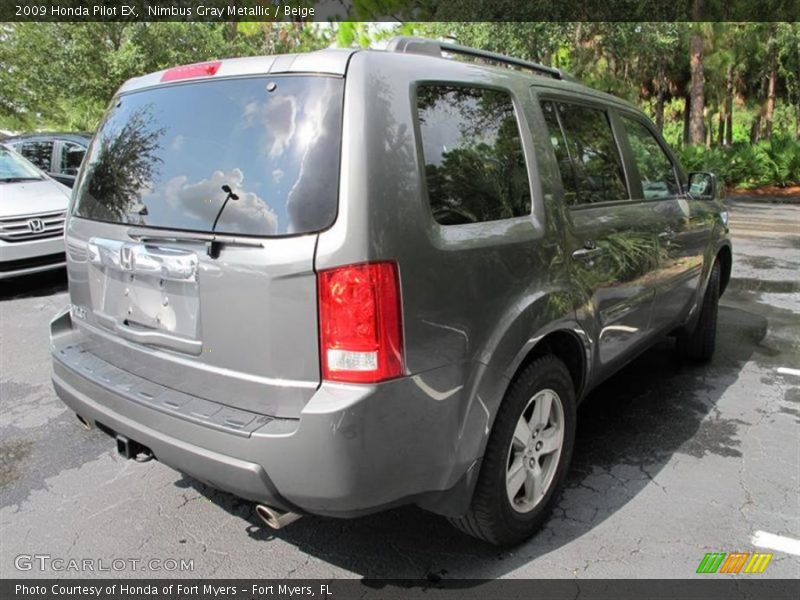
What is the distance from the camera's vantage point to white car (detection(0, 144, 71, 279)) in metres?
6.98

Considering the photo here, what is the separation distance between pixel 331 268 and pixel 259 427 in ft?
1.93

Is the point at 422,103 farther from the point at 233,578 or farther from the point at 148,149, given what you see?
the point at 233,578

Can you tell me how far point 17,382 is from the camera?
15.6ft

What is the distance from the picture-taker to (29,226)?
7109mm

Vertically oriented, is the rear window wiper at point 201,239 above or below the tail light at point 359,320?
above

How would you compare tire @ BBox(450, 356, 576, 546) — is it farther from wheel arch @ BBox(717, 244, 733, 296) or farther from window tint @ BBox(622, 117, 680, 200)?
wheel arch @ BBox(717, 244, 733, 296)

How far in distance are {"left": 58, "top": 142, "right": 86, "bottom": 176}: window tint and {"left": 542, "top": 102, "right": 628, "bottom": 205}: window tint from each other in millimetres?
9246

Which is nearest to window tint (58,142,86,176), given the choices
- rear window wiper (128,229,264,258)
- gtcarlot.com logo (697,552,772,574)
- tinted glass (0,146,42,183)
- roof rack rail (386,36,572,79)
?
tinted glass (0,146,42,183)

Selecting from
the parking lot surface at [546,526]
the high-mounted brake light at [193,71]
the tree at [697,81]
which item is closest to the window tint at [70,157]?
the parking lot surface at [546,526]

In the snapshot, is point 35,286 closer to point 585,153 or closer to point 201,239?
point 201,239

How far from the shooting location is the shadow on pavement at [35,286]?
7.49 m

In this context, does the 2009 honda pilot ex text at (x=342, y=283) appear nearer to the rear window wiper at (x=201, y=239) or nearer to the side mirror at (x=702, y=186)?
the rear window wiper at (x=201, y=239)

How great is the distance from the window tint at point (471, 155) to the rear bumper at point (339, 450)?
647mm

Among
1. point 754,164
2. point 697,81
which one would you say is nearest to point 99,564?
point 697,81
